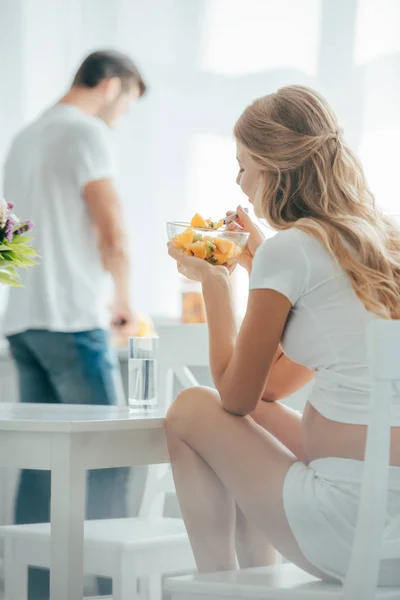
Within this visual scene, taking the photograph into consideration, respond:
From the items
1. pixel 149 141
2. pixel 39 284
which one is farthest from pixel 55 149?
pixel 149 141

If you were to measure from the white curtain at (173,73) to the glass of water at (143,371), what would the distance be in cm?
138

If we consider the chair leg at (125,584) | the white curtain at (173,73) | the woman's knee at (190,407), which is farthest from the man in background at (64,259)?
the woman's knee at (190,407)

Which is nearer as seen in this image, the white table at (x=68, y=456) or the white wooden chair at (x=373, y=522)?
the white wooden chair at (x=373, y=522)

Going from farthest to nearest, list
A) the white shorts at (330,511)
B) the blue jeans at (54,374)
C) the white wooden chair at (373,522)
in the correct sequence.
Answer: the blue jeans at (54,374) < the white shorts at (330,511) < the white wooden chair at (373,522)

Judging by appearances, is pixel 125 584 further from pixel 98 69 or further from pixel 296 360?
pixel 98 69

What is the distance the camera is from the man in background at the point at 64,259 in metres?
2.27

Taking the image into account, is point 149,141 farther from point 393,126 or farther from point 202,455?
point 202,455

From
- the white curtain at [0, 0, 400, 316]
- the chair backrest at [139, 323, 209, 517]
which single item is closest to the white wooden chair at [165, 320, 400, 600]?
the chair backrest at [139, 323, 209, 517]

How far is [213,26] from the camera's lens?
281 centimetres

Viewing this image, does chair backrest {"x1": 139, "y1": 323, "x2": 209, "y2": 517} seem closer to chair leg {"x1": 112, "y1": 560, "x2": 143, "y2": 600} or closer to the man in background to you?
the man in background

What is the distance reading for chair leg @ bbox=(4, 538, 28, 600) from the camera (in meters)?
1.61

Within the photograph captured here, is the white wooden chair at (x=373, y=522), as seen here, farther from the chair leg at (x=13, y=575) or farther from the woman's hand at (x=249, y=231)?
the chair leg at (x=13, y=575)

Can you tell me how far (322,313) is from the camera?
122cm

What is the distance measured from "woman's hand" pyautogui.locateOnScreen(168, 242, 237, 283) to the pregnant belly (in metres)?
0.25
